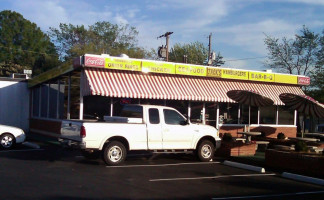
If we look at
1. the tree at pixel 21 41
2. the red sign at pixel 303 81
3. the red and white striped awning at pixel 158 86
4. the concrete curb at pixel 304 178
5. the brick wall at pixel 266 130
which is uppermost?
the tree at pixel 21 41

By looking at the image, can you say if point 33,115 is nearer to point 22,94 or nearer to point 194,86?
point 22,94

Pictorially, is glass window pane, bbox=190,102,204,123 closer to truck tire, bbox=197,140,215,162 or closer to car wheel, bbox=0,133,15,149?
truck tire, bbox=197,140,215,162

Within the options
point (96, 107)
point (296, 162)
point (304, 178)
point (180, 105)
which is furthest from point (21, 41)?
point (304, 178)

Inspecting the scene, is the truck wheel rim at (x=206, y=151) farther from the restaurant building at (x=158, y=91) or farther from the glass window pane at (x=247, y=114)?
the glass window pane at (x=247, y=114)

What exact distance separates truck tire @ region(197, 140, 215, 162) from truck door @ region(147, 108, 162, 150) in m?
1.74

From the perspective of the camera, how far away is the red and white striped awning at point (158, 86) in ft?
56.1

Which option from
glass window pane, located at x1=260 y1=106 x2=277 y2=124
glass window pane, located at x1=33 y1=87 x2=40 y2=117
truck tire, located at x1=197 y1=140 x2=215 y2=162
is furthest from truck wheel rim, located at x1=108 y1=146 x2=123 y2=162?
glass window pane, located at x1=33 y1=87 x2=40 y2=117

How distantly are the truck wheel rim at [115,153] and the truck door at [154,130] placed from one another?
1.05m

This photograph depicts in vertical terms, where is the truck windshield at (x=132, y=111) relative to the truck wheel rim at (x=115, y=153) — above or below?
above

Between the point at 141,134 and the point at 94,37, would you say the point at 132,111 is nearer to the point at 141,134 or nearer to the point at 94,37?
the point at 141,134

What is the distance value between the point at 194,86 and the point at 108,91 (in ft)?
16.5

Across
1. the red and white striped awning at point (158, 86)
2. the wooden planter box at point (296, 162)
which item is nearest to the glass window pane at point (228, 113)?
the red and white striped awning at point (158, 86)

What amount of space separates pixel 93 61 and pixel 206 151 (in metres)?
6.27

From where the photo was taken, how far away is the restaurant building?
17484mm
